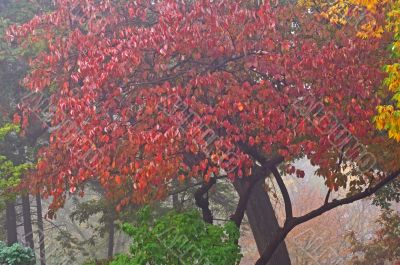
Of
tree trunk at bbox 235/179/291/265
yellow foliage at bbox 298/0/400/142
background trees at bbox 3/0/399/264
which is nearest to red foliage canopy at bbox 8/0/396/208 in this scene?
background trees at bbox 3/0/399/264

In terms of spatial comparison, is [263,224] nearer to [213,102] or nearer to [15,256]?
[213,102]

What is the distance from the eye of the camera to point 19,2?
1716cm

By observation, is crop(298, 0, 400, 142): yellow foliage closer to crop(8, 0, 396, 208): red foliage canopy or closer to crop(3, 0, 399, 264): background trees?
crop(3, 0, 399, 264): background trees

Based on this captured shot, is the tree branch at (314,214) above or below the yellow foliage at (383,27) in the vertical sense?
below

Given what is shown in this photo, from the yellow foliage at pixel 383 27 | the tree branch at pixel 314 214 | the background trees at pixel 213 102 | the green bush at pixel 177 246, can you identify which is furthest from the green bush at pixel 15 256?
the yellow foliage at pixel 383 27

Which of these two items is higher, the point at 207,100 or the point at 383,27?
the point at 383,27

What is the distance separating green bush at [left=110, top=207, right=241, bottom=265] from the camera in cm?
758

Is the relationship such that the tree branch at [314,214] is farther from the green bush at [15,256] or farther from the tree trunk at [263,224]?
the green bush at [15,256]

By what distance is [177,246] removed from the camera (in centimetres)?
773

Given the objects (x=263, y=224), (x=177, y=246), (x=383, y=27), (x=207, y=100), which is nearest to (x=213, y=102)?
(x=207, y=100)

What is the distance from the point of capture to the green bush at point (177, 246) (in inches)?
298

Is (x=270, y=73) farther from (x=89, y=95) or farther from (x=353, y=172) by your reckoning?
(x=353, y=172)

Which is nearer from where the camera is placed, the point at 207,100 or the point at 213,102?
the point at 207,100

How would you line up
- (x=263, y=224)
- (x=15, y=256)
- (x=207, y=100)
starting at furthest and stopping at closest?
(x=263, y=224), (x=15, y=256), (x=207, y=100)
